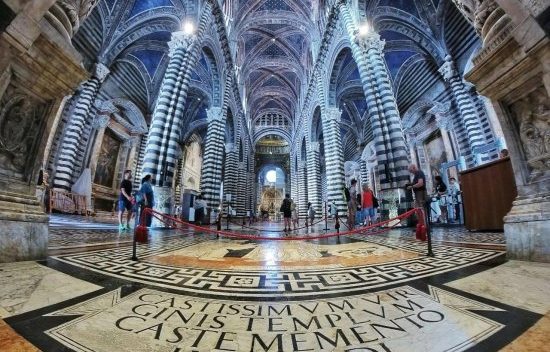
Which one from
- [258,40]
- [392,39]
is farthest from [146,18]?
[392,39]

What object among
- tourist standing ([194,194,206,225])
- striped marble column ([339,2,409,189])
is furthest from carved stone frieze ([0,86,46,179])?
striped marble column ([339,2,409,189])

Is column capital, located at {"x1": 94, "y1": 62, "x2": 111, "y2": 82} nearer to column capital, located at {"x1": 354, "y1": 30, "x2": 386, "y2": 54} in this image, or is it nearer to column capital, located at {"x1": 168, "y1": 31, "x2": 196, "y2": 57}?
column capital, located at {"x1": 168, "y1": 31, "x2": 196, "y2": 57}

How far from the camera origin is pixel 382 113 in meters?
9.29

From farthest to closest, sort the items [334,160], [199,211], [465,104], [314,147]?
[314,147] < [334,160] < [465,104] < [199,211]

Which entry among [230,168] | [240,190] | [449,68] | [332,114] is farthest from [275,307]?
[240,190]

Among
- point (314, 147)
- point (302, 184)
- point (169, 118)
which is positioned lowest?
point (302, 184)

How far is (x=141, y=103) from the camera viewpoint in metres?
18.6

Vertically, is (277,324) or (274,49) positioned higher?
(274,49)

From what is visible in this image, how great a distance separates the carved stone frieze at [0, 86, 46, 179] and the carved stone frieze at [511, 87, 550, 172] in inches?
220

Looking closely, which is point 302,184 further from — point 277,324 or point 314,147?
point 277,324

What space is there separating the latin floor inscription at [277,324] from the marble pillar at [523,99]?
1.75 meters

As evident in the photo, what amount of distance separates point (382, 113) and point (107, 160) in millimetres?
19177

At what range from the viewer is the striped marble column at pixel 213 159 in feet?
47.2

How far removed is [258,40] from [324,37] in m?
10.5
